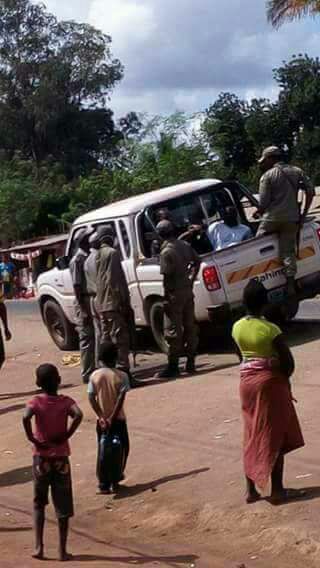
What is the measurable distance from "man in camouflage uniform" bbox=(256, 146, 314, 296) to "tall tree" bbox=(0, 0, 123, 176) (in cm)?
4442

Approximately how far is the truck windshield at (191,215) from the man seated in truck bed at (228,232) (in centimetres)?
15

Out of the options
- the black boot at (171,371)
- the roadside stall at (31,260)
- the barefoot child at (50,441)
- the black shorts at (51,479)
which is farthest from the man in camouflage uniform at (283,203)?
the roadside stall at (31,260)

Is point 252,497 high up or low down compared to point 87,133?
down

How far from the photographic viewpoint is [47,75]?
2222 inches

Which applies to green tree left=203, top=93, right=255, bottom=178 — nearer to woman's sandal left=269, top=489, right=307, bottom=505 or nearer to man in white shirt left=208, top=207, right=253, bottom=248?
man in white shirt left=208, top=207, right=253, bottom=248

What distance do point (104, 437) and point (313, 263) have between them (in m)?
5.40

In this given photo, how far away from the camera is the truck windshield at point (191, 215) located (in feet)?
45.1

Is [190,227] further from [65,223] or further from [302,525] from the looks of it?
[65,223]

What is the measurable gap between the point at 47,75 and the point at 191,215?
44.0m

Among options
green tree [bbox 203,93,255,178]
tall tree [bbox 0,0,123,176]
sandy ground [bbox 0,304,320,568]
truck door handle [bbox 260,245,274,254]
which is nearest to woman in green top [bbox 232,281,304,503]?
sandy ground [bbox 0,304,320,568]

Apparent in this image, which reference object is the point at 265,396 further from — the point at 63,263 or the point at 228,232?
the point at 63,263

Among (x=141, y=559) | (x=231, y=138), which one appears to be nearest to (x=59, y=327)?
(x=141, y=559)

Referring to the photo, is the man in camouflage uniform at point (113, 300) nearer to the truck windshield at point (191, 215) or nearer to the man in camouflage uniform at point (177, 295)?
the man in camouflage uniform at point (177, 295)

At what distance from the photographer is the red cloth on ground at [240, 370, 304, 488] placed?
7.44 m
